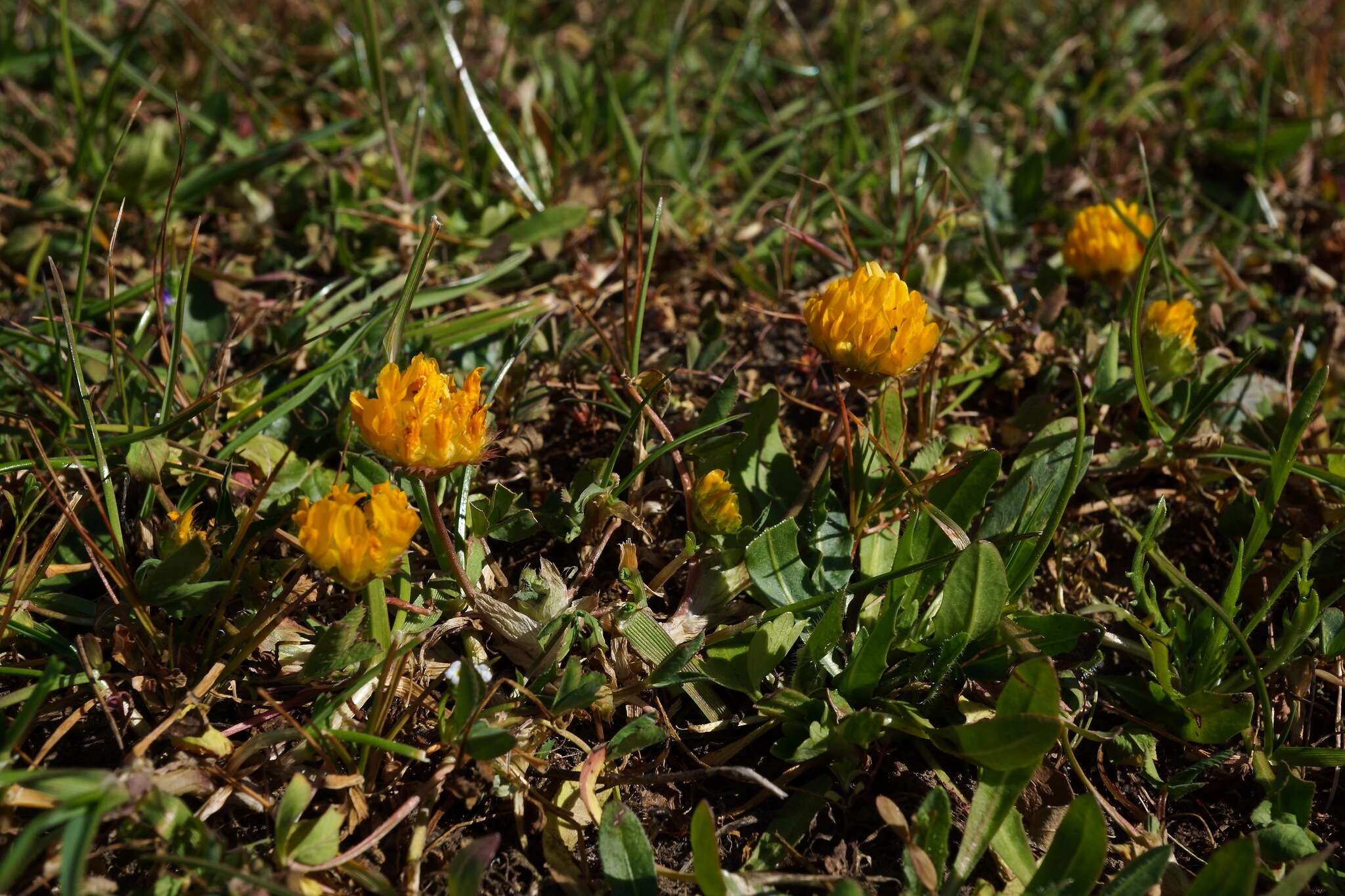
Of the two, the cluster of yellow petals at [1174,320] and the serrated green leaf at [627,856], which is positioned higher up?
the cluster of yellow petals at [1174,320]

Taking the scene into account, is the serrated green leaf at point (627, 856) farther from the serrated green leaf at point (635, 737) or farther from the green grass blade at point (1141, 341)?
the green grass blade at point (1141, 341)

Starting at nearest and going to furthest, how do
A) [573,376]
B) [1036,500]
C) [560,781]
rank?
1. [560,781]
2. [1036,500]
3. [573,376]

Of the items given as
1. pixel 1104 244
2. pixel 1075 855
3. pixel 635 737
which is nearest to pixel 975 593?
pixel 1075 855

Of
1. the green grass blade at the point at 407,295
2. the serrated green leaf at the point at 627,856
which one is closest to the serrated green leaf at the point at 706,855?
the serrated green leaf at the point at 627,856

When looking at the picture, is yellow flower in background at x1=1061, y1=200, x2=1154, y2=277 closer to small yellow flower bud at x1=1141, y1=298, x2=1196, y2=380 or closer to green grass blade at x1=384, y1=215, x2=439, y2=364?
small yellow flower bud at x1=1141, y1=298, x2=1196, y2=380

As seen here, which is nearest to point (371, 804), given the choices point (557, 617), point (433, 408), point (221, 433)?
point (557, 617)

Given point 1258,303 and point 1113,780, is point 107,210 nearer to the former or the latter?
point 1113,780
